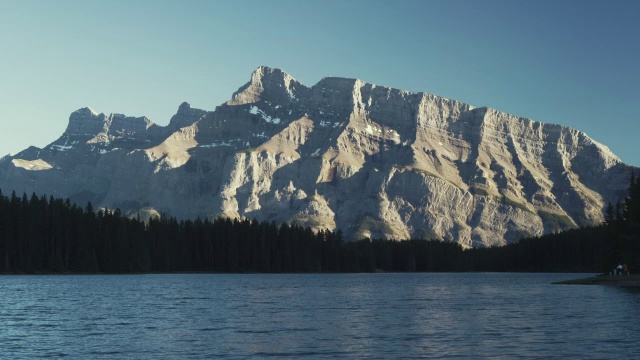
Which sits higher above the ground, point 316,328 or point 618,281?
point 618,281

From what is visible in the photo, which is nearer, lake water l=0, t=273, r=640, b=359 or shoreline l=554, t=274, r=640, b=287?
lake water l=0, t=273, r=640, b=359

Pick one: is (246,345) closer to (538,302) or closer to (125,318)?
(125,318)

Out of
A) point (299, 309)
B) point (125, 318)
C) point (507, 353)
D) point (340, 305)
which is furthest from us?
point (340, 305)

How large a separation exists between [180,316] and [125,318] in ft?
19.6

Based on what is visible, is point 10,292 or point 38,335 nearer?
point 38,335

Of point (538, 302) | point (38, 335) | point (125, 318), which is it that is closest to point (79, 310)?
point (125, 318)

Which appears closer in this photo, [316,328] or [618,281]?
[316,328]

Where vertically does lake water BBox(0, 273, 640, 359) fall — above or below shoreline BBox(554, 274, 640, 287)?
below

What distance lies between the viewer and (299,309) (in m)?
89.6

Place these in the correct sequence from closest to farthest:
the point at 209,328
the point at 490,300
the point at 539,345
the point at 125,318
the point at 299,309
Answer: the point at 539,345 → the point at 209,328 → the point at 125,318 → the point at 299,309 → the point at 490,300

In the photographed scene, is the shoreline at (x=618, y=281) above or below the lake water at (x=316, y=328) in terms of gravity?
above

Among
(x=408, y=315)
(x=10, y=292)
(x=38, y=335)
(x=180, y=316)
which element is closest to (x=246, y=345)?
(x=38, y=335)

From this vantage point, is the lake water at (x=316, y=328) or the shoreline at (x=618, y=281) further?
the shoreline at (x=618, y=281)

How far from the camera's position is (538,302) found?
333ft
